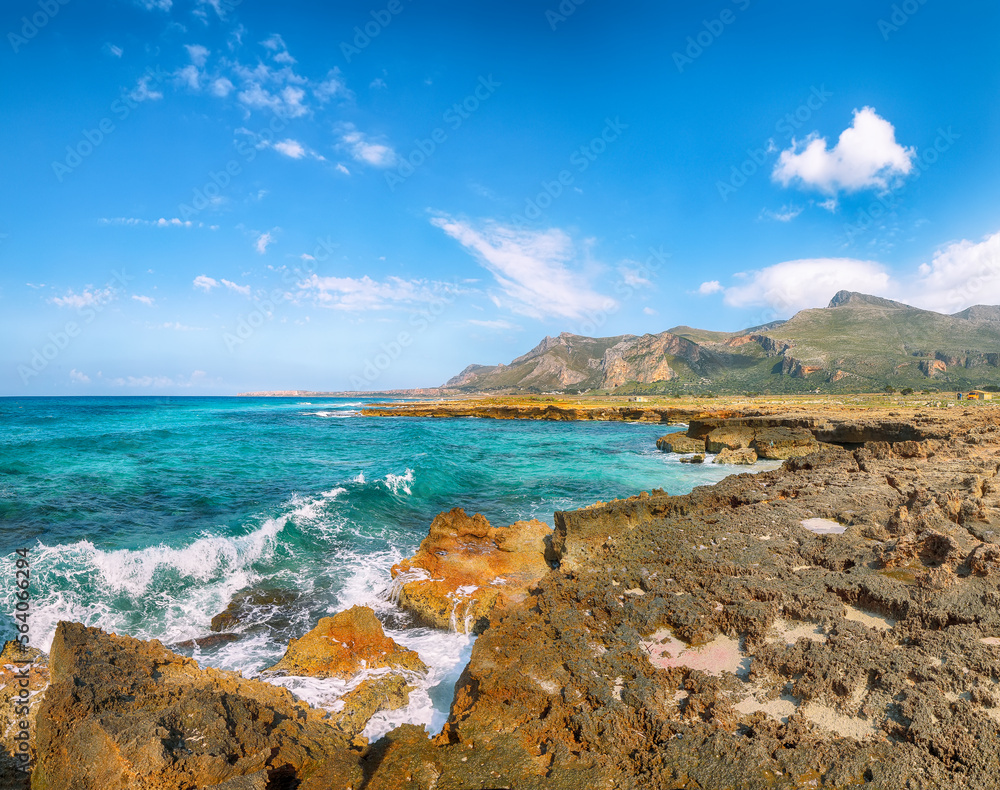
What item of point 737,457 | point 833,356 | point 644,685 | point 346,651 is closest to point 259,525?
point 346,651

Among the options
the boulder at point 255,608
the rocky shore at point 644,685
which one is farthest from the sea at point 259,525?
the rocky shore at point 644,685

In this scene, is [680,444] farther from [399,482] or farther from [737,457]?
[399,482]

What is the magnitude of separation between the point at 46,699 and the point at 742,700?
6597 millimetres

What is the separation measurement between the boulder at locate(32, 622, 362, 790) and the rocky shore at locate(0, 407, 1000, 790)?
21mm

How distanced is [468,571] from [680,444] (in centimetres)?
2358

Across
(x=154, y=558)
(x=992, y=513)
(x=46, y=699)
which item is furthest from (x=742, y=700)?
(x=154, y=558)

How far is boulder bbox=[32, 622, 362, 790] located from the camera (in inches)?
147

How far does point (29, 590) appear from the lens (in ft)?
29.4

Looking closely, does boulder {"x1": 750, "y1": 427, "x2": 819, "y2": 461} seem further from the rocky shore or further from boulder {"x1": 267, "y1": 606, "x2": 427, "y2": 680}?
boulder {"x1": 267, "y1": 606, "x2": 427, "y2": 680}

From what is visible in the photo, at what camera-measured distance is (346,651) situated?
6.95 metres

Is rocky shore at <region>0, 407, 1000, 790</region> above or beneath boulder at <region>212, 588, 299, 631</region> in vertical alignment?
above

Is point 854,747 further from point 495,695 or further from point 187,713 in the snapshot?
point 187,713

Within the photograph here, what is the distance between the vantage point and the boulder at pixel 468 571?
8258mm

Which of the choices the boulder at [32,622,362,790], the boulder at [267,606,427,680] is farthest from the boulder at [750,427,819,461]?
the boulder at [32,622,362,790]
